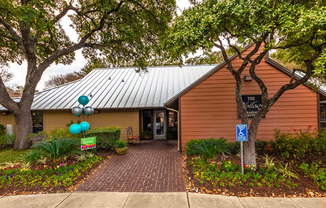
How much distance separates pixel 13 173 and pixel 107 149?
370 cm

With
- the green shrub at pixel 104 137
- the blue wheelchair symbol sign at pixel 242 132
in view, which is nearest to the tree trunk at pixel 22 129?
the green shrub at pixel 104 137

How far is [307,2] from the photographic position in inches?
200

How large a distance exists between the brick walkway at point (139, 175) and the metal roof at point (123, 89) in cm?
417

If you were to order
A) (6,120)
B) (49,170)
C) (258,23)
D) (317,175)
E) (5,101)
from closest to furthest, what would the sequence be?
(258,23), (317,175), (49,170), (5,101), (6,120)

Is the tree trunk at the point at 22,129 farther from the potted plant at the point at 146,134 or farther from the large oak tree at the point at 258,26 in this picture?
the large oak tree at the point at 258,26

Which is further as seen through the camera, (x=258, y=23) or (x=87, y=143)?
(x=87, y=143)

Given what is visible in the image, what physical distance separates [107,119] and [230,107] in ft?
27.7

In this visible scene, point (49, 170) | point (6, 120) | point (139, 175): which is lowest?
point (139, 175)

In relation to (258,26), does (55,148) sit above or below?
below

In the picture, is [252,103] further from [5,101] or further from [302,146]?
[5,101]

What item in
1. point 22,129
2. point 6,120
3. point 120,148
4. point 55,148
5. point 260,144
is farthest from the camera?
point 6,120

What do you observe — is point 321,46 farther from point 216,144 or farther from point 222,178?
point 222,178

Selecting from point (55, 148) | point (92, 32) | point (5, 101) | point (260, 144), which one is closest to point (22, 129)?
point (5, 101)

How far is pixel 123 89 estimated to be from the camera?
493 inches
